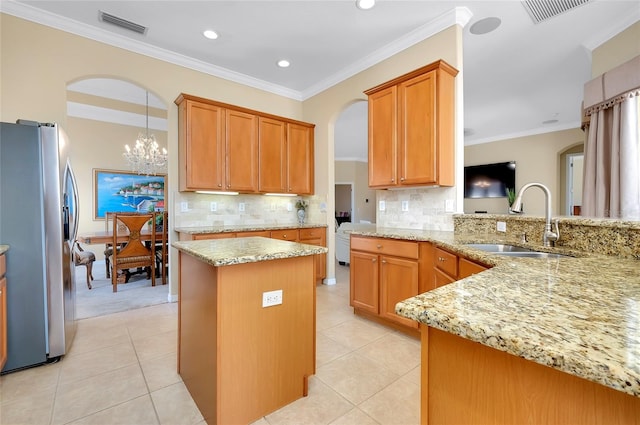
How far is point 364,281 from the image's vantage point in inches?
114

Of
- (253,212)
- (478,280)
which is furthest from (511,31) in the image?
(253,212)

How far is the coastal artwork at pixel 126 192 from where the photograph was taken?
5391mm

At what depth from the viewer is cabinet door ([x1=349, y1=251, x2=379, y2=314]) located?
9.11ft

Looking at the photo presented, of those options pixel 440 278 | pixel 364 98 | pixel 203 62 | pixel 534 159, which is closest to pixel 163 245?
pixel 203 62

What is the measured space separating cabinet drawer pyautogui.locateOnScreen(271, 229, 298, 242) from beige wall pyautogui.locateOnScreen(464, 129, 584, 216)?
515cm

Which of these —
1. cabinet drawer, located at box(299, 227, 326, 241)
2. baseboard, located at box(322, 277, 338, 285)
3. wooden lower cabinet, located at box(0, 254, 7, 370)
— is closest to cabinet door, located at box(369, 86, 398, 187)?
cabinet drawer, located at box(299, 227, 326, 241)

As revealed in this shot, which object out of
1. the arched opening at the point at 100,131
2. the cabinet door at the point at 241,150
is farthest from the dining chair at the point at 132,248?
the cabinet door at the point at 241,150

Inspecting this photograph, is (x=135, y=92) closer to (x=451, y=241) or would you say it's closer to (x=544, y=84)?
(x=451, y=241)

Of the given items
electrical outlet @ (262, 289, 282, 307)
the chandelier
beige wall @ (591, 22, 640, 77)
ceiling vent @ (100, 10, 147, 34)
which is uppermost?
ceiling vent @ (100, 10, 147, 34)

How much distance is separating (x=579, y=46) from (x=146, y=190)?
727 cm

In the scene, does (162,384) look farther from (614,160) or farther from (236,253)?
(614,160)

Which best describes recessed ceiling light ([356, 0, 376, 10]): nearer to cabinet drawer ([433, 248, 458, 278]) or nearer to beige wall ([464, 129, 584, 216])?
cabinet drawer ([433, 248, 458, 278])

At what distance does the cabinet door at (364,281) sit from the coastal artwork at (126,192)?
4851 mm

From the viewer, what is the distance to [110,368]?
204cm
